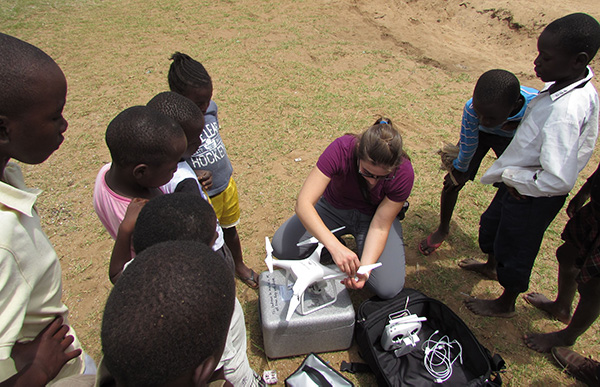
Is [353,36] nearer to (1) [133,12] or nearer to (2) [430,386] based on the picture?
(1) [133,12]

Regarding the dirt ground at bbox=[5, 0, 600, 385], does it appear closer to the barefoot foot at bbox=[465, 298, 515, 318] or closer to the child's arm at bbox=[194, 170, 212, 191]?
the barefoot foot at bbox=[465, 298, 515, 318]

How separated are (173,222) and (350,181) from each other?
152 cm

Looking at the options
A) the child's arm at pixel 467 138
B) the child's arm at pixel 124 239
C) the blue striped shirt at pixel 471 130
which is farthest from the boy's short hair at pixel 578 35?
the child's arm at pixel 124 239

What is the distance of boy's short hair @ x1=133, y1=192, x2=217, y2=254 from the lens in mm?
1128

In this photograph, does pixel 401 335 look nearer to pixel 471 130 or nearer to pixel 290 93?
pixel 471 130

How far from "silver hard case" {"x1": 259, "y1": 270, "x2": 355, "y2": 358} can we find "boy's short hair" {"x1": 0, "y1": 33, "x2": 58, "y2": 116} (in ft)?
5.10

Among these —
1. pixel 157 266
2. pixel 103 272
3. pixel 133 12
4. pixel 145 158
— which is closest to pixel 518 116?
pixel 145 158

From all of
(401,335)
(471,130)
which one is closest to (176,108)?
(401,335)

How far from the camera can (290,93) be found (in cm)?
528

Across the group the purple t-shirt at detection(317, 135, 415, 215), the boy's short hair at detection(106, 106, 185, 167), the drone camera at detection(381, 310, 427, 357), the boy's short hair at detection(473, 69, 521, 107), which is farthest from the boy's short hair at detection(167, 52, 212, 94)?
the drone camera at detection(381, 310, 427, 357)

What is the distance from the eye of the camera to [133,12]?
8672mm

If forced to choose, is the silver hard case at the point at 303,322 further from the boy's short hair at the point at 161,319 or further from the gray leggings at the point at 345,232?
the boy's short hair at the point at 161,319

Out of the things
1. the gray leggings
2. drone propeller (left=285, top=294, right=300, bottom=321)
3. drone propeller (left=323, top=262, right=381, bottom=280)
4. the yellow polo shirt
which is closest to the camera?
the yellow polo shirt

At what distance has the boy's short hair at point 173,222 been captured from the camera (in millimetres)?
Result: 1128
